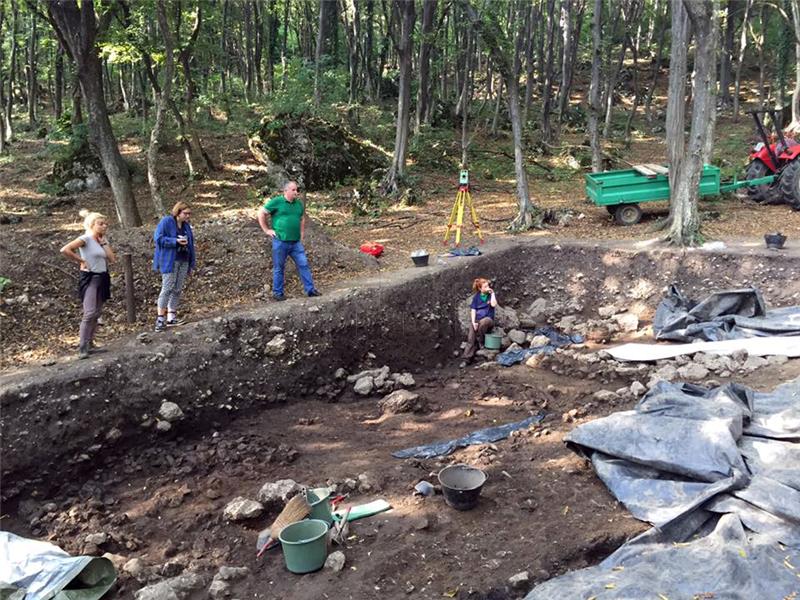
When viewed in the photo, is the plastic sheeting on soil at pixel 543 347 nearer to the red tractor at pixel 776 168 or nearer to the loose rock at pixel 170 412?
the loose rock at pixel 170 412

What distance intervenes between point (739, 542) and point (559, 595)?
48.7 inches

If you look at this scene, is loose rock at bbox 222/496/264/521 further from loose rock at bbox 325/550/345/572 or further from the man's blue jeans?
the man's blue jeans

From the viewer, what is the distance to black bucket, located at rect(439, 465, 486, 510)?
4699 mm

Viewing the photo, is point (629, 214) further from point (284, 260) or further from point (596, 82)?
point (284, 260)

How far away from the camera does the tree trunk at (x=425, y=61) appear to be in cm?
1570

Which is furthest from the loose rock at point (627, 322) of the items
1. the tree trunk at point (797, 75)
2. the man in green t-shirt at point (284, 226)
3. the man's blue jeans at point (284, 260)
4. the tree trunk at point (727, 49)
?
the tree trunk at point (727, 49)

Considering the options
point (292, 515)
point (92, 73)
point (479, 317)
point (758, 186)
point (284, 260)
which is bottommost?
point (292, 515)

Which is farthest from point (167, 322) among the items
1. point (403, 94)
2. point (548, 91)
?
point (548, 91)

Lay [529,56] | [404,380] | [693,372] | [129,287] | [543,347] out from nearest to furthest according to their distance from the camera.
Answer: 1. [693,372]
2. [129,287]
3. [404,380]
4. [543,347]
5. [529,56]

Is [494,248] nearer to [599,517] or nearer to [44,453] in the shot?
[599,517]

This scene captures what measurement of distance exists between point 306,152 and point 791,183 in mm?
10828

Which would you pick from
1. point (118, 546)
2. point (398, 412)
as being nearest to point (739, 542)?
point (398, 412)

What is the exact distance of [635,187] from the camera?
38.4 ft

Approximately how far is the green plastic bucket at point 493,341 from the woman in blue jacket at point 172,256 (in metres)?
4.25
